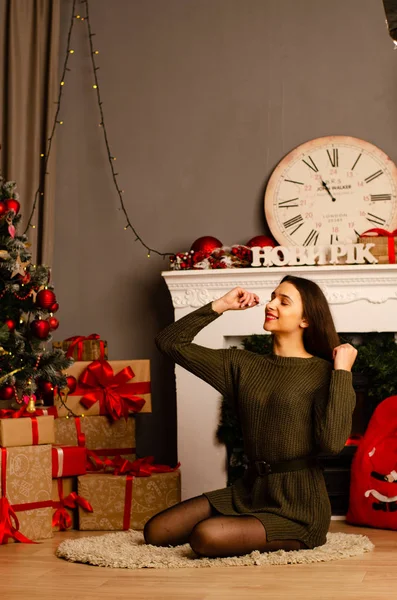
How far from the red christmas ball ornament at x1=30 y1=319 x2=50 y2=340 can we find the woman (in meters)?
0.67

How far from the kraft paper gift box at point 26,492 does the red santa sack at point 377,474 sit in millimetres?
1265

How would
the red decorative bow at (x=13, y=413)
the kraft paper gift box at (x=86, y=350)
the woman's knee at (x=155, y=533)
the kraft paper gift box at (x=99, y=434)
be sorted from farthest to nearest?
the kraft paper gift box at (x=86, y=350)
the kraft paper gift box at (x=99, y=434)
the red decorative bow at (x=13, y=413)
the woman's knee at (x=155, y=533)

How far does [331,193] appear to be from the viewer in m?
4.22

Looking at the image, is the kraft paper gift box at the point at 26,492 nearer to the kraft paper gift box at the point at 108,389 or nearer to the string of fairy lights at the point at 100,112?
the kraft paper gift box at the point at 108,389

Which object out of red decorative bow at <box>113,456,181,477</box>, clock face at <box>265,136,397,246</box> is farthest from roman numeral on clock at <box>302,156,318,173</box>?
red decorative bow at <box>113,456,181,477</box>

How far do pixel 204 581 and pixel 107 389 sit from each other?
138 centimetres

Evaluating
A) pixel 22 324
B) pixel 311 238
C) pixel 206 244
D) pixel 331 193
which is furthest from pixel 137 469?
pixel 331 193

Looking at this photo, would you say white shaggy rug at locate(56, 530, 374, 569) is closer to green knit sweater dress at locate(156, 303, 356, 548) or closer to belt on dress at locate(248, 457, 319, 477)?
green knit sweater dress at locate(156, 303, 356, 548)

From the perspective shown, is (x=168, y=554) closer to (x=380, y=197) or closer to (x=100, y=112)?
(x=380, y=197)

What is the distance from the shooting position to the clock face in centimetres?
418

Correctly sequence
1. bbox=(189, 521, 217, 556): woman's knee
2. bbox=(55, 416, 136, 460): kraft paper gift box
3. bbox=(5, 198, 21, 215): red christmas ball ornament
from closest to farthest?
bbox=(189, 521, 217, 556): woman's knee < bbox=(5, 198, 21, 215): red christmas ball ornament < bbox=(55, 416, 136, 460): kraft paper gift box

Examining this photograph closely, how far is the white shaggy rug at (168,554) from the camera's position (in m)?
2.69

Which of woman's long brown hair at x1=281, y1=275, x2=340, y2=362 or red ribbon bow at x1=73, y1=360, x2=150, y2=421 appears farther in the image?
red ribbon bow at x1=73, y1=360, x2=150, y2=421

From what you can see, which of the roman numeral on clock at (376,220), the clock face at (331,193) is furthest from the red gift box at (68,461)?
the roman numeral on clock at (376,220)
